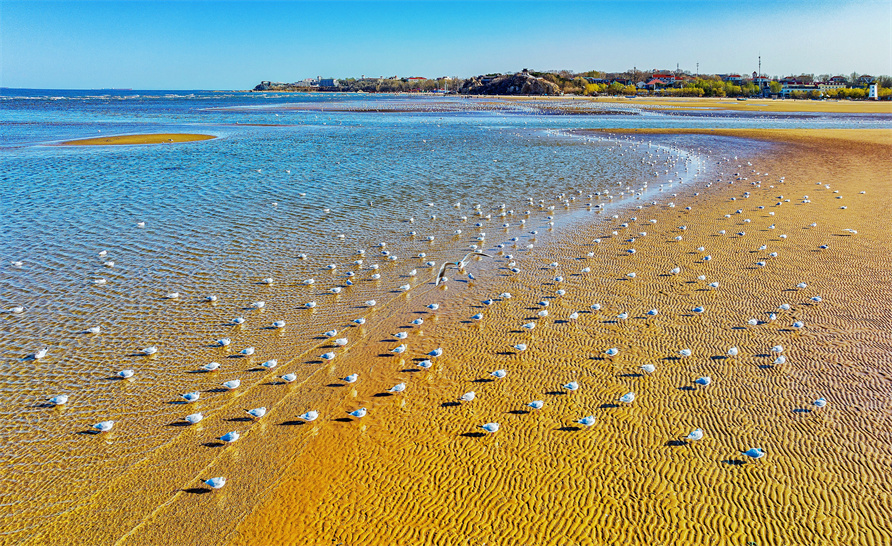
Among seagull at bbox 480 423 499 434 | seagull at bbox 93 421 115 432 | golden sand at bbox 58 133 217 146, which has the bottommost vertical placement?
seagull at bbox 480 423 499 434

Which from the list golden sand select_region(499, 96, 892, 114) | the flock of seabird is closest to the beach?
the flock of seabird

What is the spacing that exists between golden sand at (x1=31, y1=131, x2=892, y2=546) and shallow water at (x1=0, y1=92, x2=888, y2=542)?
523 mm

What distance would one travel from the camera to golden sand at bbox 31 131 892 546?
24.0 feet

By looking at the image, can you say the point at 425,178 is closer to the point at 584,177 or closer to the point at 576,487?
the point at 584,177

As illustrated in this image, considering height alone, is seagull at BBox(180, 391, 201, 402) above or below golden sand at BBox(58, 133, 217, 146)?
below

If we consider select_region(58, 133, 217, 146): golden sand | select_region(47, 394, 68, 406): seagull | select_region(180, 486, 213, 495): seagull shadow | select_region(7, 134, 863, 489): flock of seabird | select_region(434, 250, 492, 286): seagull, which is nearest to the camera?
select_region(180, 486, 213, 495): seagull shadow

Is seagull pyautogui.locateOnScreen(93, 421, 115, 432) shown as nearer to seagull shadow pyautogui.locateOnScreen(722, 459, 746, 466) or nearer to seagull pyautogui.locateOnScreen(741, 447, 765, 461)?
seagull shadow pyautogui.locateOnScreen(722, 459, 746, 466)

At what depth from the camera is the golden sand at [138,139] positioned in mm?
47375

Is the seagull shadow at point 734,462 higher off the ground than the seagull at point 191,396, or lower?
lower

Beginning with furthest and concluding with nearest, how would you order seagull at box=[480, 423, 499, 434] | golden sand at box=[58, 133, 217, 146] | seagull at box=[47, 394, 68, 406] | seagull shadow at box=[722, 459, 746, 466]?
golden sand at box=[58, 133, 217, 146] < seagull at box=[47, 394, 68, 406] < seagull at box=[480, 423, 499, 434] < seagull shadow at box=[722, 459, 746, 466]

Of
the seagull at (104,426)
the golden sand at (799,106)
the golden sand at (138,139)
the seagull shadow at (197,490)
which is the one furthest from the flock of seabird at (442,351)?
the golden sand at (799,106)

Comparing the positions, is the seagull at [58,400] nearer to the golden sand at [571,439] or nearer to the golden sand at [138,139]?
the golden sand at [571,439]

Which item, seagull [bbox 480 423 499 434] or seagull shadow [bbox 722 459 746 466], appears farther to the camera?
seagull [bbox 480 423 499 434]

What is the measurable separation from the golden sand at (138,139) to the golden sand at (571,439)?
45.1m
